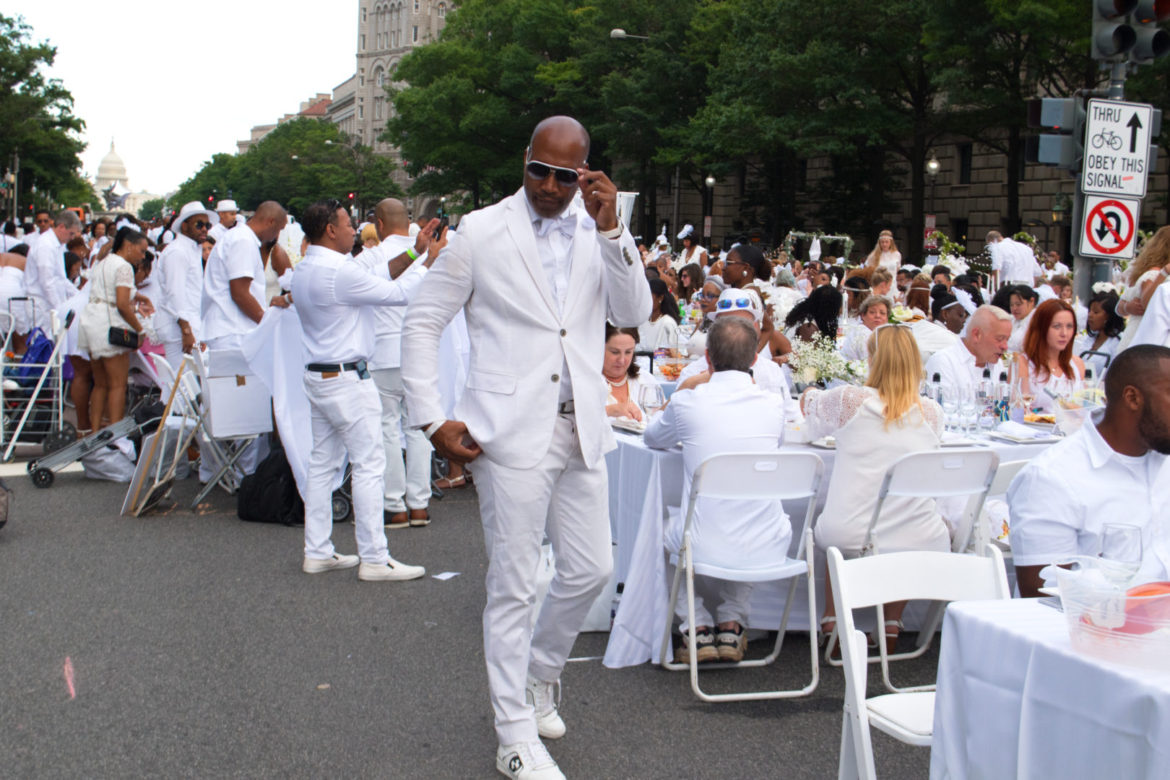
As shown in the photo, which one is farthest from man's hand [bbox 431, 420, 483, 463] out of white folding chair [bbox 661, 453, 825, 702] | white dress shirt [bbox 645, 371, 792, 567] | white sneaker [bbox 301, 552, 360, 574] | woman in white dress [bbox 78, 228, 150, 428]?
woman in white dress [bbox 78, 228, 150, 428]

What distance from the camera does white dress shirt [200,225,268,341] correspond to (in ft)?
29.6

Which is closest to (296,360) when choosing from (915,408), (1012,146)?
(915,408)

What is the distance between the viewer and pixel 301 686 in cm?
504

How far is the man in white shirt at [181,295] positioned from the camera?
10.0 m

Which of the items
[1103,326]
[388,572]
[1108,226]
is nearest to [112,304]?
[388,572]

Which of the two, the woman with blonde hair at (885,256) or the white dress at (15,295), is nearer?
the white dress at (15,295)

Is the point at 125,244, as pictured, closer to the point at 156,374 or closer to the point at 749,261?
the point at 156,374

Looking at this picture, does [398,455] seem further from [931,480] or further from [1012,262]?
[1012,262]

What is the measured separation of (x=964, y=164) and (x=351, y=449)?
39.5 meters

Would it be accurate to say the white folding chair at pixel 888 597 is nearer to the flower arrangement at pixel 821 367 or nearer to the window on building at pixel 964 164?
the flower arrangement at pixel 821 367

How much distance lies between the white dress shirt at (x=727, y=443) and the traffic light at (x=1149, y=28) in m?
4.72

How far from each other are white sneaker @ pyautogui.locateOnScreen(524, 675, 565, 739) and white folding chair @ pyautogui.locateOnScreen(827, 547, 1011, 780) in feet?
3.74

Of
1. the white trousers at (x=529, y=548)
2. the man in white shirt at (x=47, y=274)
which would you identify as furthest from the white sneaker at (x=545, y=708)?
Answer: the man in white shirt at (x=47, y=274)

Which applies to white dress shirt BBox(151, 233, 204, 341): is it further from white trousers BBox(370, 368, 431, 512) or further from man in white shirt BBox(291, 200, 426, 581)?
man in white shirt BBox(291, 200, 426, 581)
